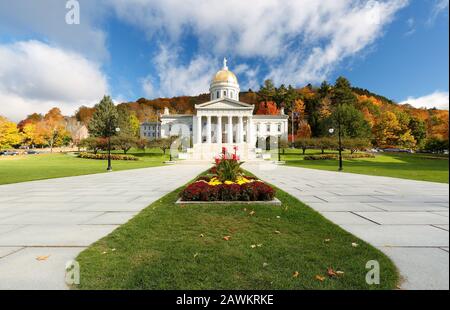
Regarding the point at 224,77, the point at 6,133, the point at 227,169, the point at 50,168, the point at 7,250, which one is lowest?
the point at 7,250

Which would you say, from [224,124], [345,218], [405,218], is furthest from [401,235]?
[224,124]

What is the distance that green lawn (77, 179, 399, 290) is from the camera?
3.44m

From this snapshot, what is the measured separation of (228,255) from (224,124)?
68599mm

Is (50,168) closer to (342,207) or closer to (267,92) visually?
(342,207)

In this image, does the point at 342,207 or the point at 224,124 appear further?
the point at 224,124

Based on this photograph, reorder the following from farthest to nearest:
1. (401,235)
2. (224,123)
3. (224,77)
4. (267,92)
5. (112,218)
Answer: (267,92) → (224,77) → (224,123) → (112,218) → (401,235)

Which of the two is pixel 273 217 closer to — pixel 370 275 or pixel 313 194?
pixel 370 275

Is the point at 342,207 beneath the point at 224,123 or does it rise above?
beneath

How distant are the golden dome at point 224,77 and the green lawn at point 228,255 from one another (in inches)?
2901

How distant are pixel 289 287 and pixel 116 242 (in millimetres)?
3559

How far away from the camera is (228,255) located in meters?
4.32

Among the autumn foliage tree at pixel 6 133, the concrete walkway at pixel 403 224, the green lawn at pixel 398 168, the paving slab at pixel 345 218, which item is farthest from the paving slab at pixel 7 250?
the autumn foliage tree at pixel 6 133

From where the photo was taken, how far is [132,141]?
5150 cm
